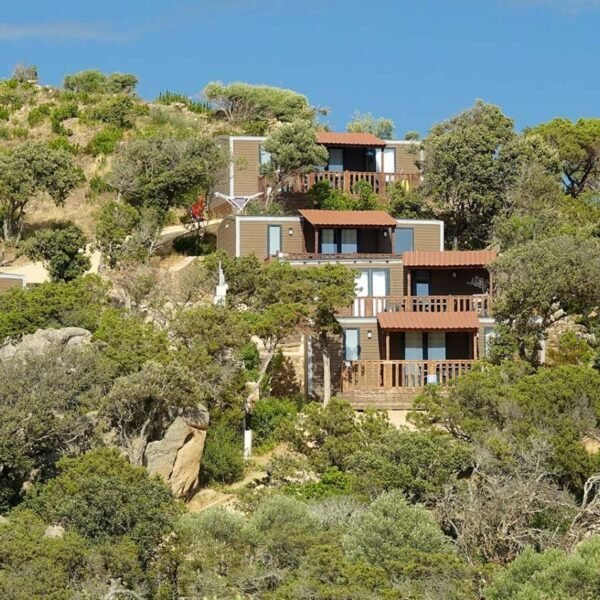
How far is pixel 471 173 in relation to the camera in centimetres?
5478

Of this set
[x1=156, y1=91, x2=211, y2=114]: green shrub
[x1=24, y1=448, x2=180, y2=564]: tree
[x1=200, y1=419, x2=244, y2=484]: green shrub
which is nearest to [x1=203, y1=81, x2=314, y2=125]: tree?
[x1=156, y1=91, x2=211, y2=114]: green shrub

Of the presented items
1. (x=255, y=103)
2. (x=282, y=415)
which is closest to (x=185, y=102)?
(x=255, y=103)

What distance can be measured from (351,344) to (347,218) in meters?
7.05

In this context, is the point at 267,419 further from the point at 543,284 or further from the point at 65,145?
the point at 65,145

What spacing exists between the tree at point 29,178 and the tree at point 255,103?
1543 cm

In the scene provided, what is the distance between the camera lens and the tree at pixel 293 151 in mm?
55469

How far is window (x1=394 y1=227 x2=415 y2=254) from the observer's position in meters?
52.7

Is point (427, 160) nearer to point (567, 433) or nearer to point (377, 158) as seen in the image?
point (377, 158)

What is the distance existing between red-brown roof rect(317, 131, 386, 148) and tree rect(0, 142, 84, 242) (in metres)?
9.98

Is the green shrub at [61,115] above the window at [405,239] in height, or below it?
above

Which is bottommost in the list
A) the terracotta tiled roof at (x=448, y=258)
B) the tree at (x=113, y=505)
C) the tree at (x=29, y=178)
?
the tree at (x=113, y=505)

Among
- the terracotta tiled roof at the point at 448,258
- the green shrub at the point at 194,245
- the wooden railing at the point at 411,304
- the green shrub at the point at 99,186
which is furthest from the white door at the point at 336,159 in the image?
the wooden railing at the point at 411,304

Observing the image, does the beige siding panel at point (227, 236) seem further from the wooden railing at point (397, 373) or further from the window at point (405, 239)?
the wooden railing at point (397, 373)

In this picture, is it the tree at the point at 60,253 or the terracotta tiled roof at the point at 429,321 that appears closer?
the terracotta tiled roof at the point at 429,321
